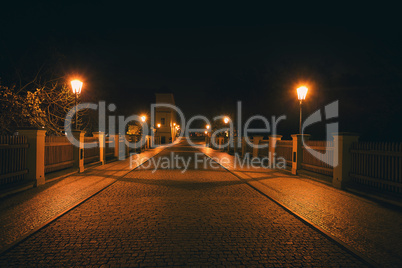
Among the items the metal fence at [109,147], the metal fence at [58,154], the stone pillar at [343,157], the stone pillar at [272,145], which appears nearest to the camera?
the stone pillar at [343,157]

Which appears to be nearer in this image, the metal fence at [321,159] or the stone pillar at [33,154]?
the stone pillar at [33,154]

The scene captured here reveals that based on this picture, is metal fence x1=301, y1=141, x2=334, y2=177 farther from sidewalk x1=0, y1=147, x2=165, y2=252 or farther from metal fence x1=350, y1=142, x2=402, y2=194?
sidewalk x1=0, y1=147, x2=165, y2=252

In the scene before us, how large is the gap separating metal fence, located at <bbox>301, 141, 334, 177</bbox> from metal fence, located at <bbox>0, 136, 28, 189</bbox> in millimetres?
10756

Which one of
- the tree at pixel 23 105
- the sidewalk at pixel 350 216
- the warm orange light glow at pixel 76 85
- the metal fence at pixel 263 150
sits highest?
the warm orange light glow at pixel 76 85

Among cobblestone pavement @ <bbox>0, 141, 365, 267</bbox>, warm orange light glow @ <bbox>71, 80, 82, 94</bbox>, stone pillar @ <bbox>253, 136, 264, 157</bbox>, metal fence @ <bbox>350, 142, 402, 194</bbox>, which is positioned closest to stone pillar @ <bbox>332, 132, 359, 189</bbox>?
metal fence @ <bbox>350, 142, 402, 194</bbox>

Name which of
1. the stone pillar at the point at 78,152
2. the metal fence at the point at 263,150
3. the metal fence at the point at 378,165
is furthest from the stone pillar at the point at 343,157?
the stone pillar at the point at 78,152

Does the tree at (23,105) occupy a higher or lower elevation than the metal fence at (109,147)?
higher

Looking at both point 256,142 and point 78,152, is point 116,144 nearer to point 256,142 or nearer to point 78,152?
point 78,152

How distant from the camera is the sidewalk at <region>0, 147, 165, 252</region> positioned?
14.8 ft

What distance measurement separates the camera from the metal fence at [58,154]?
394 inches

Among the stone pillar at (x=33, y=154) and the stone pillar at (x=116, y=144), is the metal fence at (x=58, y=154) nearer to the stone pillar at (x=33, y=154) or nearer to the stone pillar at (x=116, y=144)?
the stone pillar at (x=33, y=154)

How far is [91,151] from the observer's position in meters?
14.7

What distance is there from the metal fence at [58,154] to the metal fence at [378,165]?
446 inches

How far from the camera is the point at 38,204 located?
6.26 meters
